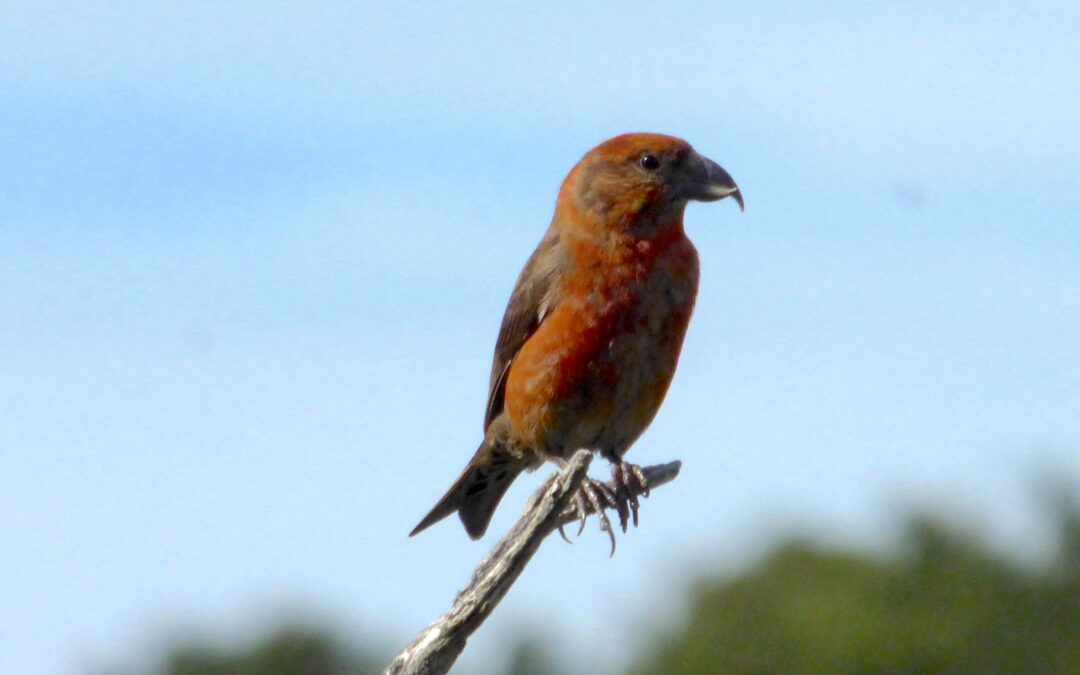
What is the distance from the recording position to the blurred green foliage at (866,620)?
37.4 meters

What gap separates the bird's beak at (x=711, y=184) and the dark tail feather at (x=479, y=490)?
4.80 feet

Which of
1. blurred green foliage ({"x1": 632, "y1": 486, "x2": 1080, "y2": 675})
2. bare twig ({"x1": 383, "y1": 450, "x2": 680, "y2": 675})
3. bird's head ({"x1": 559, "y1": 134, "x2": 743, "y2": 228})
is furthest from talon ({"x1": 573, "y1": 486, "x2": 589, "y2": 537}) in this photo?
blurred green foliage ({"x1": 632, "y1": 486, "x2": 1080, "y2": 675})

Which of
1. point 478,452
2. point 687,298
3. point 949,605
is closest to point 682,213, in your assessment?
point 687,298

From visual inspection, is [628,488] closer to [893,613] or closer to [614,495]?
[614,495]

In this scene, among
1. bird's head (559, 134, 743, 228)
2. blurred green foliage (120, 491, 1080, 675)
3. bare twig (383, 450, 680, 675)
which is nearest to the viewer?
bare twig (383, 450, 680, 675)

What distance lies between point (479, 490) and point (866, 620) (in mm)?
30583

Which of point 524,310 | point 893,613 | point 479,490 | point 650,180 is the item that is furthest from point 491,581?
point 893,613

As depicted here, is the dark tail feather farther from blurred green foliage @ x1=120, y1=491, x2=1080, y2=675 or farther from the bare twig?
blurred green foliage @ x1=120, y1=491, x2=1080, y2=675

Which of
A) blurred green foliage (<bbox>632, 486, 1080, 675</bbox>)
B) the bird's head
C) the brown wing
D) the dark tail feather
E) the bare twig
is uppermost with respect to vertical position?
the bird's head

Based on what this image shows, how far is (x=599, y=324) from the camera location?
784 centimetres

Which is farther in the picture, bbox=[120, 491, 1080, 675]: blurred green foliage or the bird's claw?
bbox=[120, 491, 1080, 675]: blurred green foliage

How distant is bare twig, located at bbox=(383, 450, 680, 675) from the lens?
607 cm

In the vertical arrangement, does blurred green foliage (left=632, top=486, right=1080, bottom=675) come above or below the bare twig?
below

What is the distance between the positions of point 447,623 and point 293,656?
3188 cm
